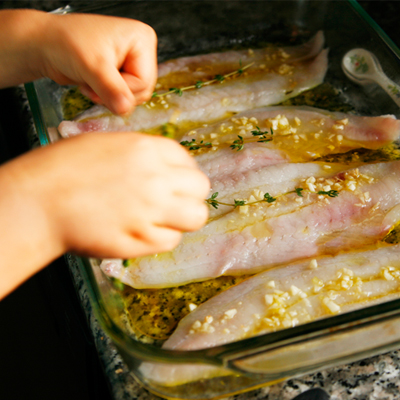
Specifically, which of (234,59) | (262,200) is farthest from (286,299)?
(234,59)

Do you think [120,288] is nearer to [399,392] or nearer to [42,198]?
[42,198]

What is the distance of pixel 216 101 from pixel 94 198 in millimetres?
1211

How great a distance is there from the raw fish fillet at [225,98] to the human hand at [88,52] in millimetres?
413

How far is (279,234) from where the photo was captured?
1.36m

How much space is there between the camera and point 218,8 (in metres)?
2.04

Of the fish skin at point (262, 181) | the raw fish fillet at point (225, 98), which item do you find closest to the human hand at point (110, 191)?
the fish skin at point (262, 181)

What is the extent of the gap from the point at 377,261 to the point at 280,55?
1.19 m

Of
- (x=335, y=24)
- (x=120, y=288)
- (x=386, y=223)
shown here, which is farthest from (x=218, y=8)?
(x=120, y=288)

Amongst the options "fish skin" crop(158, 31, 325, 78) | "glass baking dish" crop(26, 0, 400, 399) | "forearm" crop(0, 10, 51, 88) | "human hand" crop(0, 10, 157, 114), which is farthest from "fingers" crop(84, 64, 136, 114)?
"fish skin" crop(158, 31, 325, 78)

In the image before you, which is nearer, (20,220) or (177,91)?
(20,220)

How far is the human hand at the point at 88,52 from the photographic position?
1.18 m

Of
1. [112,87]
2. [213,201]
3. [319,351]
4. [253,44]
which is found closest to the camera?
[319,351]

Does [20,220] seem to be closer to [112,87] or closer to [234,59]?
[112,87]

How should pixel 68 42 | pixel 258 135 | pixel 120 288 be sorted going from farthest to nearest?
pixel 258 135 < pixel 120 288 < pixel 68 42
